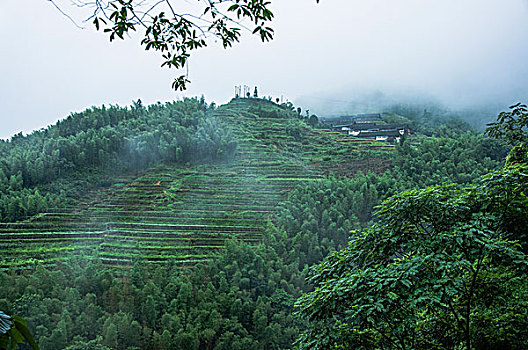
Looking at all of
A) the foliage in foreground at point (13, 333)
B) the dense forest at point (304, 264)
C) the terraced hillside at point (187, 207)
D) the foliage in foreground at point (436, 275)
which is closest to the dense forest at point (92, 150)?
the dense forest at point (304, 264)

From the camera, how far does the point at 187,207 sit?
72.1ft

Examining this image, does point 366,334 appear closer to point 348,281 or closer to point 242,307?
point 348,281

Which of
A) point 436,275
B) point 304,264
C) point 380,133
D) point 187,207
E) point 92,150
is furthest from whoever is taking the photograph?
point 380,133

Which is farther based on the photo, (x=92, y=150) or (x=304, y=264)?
(x=92, y=150)

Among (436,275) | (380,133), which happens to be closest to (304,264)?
(436,275)

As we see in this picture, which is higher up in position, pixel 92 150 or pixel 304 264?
pixel 92 150

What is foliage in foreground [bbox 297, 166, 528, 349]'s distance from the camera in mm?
2467

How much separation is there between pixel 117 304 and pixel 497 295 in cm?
1324

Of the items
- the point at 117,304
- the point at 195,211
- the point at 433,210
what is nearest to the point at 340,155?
the point at 195,211

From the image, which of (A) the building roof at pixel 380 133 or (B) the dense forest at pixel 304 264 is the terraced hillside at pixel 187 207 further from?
(A) the building roof at pixel 380 133

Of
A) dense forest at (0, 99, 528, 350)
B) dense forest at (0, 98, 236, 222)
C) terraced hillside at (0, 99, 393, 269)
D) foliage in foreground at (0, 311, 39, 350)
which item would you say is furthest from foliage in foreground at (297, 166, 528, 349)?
dense forest at (0, 98, 236, 222)

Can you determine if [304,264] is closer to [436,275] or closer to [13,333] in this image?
[436,275]

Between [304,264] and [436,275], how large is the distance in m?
14.9

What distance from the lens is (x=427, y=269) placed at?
2.54m
